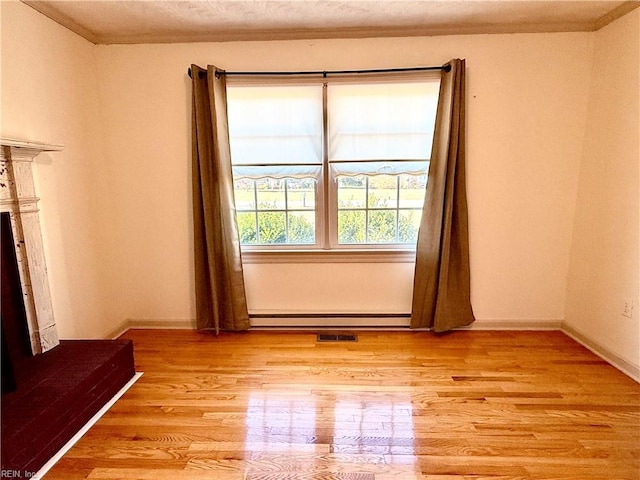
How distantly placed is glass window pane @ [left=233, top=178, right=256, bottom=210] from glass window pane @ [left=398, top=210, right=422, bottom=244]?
4.16 feet

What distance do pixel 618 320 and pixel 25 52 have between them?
427cm

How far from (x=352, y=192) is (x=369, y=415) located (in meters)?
1.70

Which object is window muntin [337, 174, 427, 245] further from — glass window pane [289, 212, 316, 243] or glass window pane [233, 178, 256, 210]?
glass window pane [233, 178, 256, 210]

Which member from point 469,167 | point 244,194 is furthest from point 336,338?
A: point 469,167

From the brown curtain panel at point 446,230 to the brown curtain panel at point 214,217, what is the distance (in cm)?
152

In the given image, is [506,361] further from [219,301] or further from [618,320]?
[219,301]

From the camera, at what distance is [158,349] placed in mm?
2838

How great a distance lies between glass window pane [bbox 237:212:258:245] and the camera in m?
3.09

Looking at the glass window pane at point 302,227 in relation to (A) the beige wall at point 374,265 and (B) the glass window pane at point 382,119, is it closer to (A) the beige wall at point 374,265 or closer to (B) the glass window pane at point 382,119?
(A) the beige wall at point 374,265

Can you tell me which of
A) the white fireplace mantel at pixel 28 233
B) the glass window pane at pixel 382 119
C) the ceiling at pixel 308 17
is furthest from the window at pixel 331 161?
the white fireplace mantel at pixel 28 233

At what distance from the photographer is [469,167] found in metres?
2.88

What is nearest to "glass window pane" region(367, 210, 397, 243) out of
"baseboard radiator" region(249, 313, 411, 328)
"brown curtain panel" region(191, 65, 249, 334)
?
"baseboard radiator" region(249, 313, 411, 328)

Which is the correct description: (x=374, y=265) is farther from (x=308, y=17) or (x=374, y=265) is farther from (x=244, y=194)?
(x=308, y=17)

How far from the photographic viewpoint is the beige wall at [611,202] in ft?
7.70
